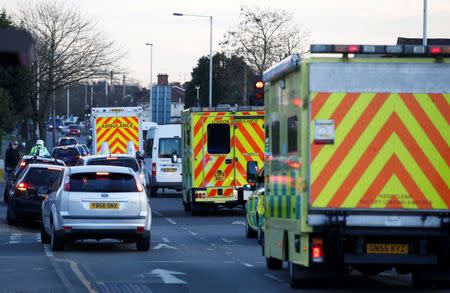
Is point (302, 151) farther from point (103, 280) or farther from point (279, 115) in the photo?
point (103, 280)

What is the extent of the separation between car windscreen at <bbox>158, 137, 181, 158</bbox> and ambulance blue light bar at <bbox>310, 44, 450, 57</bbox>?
3267 cm

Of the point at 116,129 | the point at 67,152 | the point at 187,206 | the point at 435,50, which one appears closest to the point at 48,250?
the point at 435,50

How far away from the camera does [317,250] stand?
1469 centimetres

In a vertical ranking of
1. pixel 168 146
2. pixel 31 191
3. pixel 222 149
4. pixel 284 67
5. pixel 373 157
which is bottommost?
pixel 31 191

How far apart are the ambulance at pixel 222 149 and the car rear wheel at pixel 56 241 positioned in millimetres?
11791

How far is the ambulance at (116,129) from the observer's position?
4972 cm

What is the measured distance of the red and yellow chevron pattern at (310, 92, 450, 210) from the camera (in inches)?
576

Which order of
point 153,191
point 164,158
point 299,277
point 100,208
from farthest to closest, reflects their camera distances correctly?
1. point 153,191
2. point 164,158
3. point 100,208
4. point 299,277

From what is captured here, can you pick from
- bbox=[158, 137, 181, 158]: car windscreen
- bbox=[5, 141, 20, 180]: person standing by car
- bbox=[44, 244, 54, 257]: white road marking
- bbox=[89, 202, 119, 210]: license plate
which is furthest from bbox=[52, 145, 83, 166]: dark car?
bbox=[89, 202, 119, 210]: license plate

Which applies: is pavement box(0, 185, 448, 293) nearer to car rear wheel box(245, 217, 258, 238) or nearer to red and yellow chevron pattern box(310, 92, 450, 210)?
car rear wheel box(245, 217, 258, 238)

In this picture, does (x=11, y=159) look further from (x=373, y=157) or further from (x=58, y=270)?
(x=373, y=157)

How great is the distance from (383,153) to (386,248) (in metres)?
1.06

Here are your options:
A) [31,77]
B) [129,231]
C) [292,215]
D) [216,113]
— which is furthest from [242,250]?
[31,77]

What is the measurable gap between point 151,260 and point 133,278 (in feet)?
11.0
